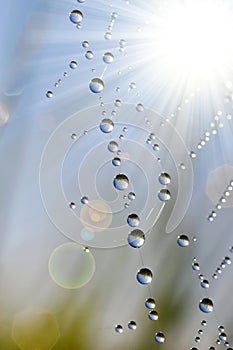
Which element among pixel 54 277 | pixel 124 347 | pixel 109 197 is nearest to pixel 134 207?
pixel 109 197

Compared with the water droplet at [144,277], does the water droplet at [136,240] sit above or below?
above

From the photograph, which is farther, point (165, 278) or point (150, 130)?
point (165, 278)

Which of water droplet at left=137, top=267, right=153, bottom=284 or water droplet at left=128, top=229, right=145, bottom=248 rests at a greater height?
water droplet at left=128, top=229, right=145, bottom=248

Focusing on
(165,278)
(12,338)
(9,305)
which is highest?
(165,278)

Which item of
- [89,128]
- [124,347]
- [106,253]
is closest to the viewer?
[89,128]

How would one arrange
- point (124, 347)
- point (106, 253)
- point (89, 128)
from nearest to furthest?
point (89, 128), point (124, 347), point (106, 253)

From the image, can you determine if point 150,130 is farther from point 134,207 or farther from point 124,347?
point 124,347

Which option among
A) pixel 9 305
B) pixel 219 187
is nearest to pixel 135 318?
pixel 9 305

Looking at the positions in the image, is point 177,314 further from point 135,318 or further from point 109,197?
point 109,197

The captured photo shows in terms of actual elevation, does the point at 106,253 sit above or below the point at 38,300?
above
